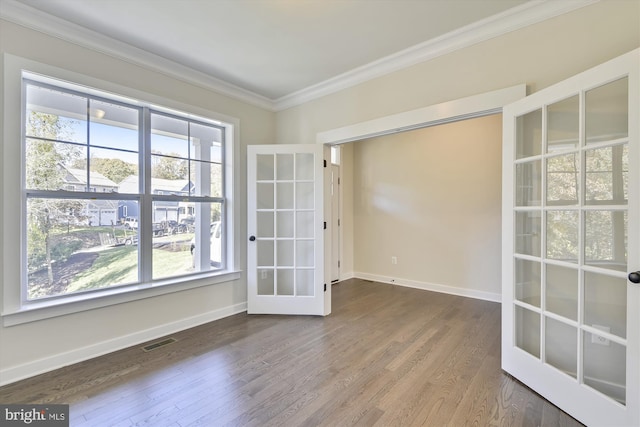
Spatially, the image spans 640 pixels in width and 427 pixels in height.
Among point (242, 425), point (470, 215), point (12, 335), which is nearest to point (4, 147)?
point (12, 335)

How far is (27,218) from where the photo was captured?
213 cm

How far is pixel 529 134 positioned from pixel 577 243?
804 mm

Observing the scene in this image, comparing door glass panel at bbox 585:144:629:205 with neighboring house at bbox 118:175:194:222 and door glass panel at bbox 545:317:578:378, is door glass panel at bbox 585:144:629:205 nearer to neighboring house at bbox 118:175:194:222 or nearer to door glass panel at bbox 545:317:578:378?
door glass panel at bbox 545:317:578:378

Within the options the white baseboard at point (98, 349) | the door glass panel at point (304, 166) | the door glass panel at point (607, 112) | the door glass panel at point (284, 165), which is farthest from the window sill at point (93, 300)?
the door glass panel at point (607, 112)

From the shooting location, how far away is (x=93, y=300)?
2357mm

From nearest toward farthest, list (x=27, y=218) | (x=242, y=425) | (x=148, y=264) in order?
(x=242, y=425) → (x=27, y=218) → (x=148, y=264)

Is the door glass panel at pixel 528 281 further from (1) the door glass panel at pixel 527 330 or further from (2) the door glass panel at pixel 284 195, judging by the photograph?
A: (2) the door glass panel at pixel 284 195

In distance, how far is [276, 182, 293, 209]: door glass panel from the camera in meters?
3.44

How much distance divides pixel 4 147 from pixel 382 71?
315 centimetres

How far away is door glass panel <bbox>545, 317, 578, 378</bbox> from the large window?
123 inches

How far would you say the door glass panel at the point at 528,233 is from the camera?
6.33ft

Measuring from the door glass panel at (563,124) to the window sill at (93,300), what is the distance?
130 inches

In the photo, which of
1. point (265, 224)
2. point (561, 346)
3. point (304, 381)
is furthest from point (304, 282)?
point (561, 346)

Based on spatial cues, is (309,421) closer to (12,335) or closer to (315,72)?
(12,335)
